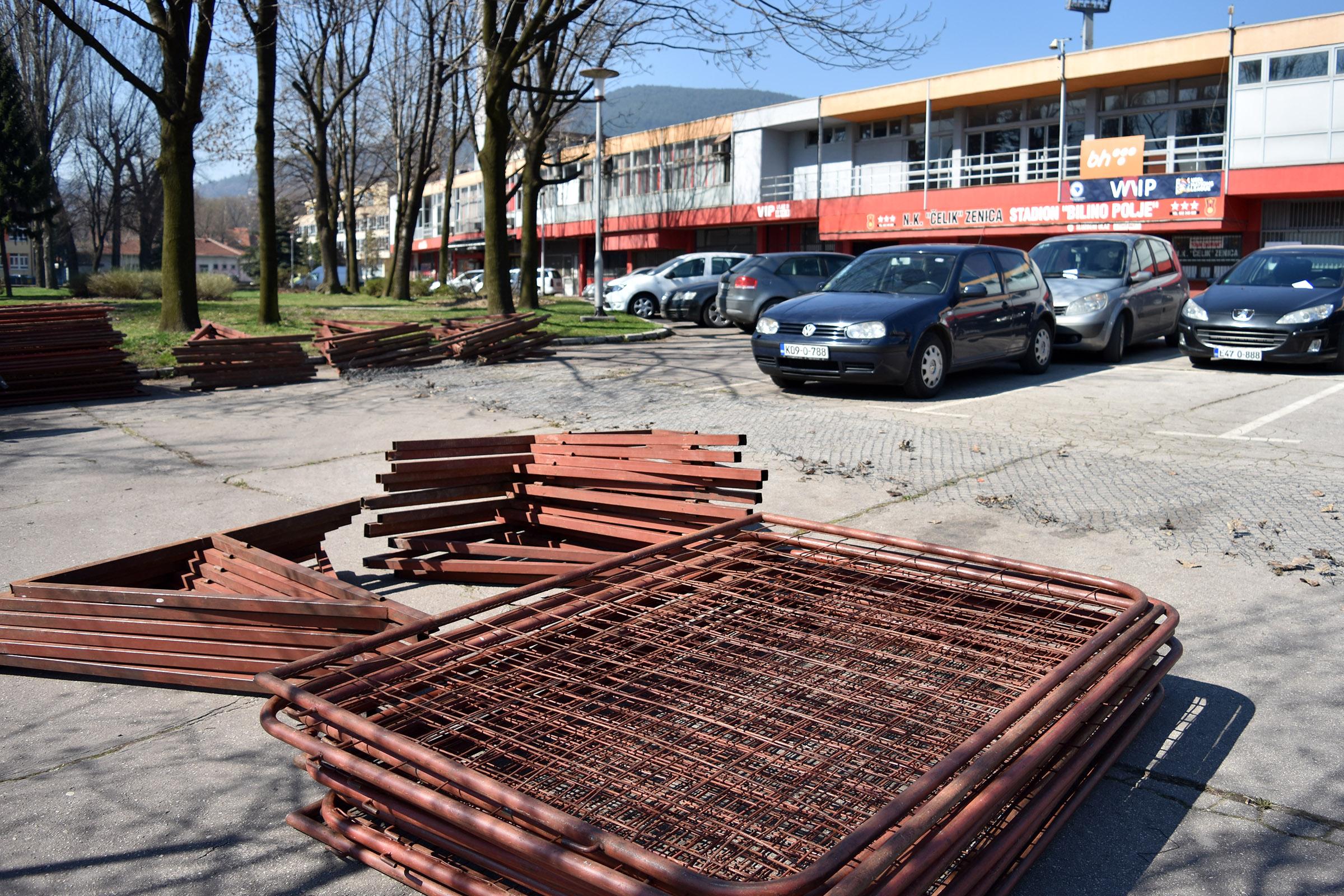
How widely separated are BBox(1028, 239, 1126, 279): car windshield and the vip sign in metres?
16.4

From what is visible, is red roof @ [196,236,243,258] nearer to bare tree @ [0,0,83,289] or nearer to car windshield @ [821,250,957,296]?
bare tree @ [0,0,83,289]

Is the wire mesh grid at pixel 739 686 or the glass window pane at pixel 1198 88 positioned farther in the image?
the glass window pane at pixel 1198 88

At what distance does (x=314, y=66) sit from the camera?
121 ft

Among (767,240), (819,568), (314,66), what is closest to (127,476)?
(819,568)

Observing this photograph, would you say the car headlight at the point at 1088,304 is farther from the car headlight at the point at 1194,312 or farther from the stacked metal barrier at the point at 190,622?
the stacked metal barrier at the point at 190,622

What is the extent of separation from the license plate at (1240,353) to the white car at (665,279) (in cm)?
1323

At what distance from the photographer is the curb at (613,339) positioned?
741 inches

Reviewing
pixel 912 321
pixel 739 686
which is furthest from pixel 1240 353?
pixel 739 686

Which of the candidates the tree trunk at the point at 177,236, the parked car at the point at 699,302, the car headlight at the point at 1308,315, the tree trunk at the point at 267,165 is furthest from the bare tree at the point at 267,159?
the car headlight at the point at 1308,315

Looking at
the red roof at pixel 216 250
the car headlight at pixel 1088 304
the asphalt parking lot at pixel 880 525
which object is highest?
the red roof at pixel 216 250

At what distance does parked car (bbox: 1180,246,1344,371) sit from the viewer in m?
13.3

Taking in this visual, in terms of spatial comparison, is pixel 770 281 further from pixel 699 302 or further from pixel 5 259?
pixel 5 259

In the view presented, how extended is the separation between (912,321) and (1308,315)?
6064mm

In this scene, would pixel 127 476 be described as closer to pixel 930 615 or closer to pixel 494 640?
pixel 494 640
